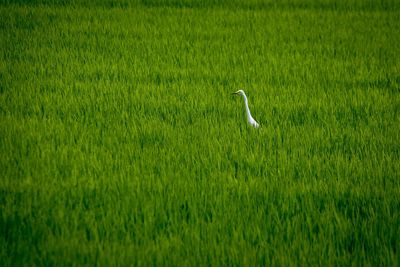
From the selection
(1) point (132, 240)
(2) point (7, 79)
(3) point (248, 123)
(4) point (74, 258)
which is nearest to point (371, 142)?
(3) point (248, 123)

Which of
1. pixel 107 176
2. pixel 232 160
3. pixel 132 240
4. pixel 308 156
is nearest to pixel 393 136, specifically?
pixel 308 156

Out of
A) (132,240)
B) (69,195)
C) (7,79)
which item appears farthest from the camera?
(7,79)

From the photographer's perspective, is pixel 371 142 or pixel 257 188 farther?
pixel 371 142

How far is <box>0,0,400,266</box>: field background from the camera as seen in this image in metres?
3.75

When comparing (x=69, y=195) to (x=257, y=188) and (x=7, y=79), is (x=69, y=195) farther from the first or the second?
(x=7, y=79)

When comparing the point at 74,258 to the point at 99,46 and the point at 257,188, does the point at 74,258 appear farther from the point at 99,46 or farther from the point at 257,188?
the point at 99,46

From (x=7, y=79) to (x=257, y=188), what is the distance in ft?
15.0

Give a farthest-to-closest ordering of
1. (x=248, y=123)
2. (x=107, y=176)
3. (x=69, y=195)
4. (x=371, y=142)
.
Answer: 1. (x=248, y=123)
2. (x=371, y=142)
3. (x=107, y=176)
4. (x=69, y=195)

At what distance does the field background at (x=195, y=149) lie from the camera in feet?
12.3

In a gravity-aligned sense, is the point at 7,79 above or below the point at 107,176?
above

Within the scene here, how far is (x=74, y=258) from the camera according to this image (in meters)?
3.47

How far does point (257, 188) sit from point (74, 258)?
1668 millimetres

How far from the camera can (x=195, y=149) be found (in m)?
5.45

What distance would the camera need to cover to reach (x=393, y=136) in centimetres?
612
